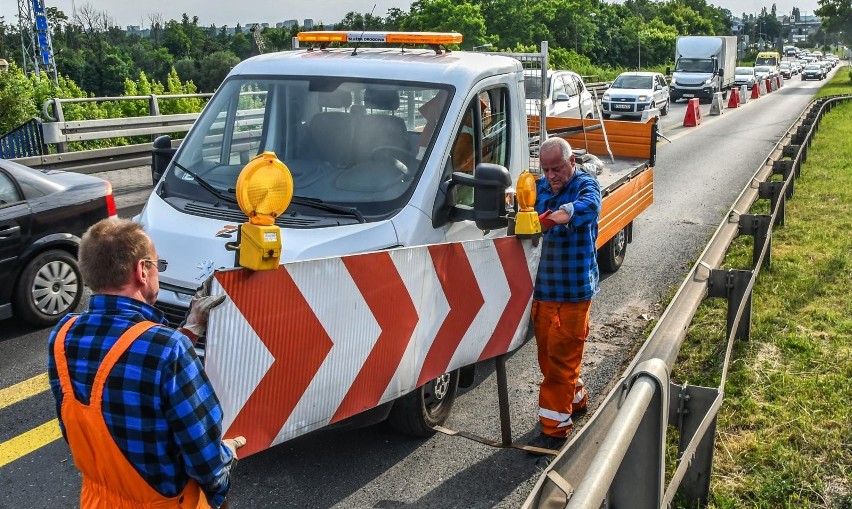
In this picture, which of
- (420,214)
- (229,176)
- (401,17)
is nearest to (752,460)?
(420,214)

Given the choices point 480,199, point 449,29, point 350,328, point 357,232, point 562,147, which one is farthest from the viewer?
point 449,29

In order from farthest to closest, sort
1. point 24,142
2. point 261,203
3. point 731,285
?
point 24,142 → point 731,285 → point 261,203

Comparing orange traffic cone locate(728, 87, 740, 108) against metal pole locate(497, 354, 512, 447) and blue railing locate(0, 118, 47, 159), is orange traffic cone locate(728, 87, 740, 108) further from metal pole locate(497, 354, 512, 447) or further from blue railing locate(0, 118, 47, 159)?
metal pole locate(497, 354, 512, 447)

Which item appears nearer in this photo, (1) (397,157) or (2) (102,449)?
(2) (102,449)

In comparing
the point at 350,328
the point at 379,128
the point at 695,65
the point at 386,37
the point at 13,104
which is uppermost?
the point at 386,37

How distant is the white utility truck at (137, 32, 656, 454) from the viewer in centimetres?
331

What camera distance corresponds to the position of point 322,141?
5.23 m

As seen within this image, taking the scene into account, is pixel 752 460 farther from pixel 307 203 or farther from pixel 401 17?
pixel 401 17

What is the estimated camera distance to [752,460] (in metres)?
4.62

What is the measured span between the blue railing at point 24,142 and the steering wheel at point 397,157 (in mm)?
11381

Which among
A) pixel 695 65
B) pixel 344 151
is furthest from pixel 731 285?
pixel 695 65

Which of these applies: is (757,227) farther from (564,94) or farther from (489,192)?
(564,94)

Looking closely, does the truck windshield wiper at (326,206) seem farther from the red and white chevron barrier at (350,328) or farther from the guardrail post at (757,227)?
the guardrail post at (757,227)

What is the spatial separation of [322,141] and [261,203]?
2.41 m
